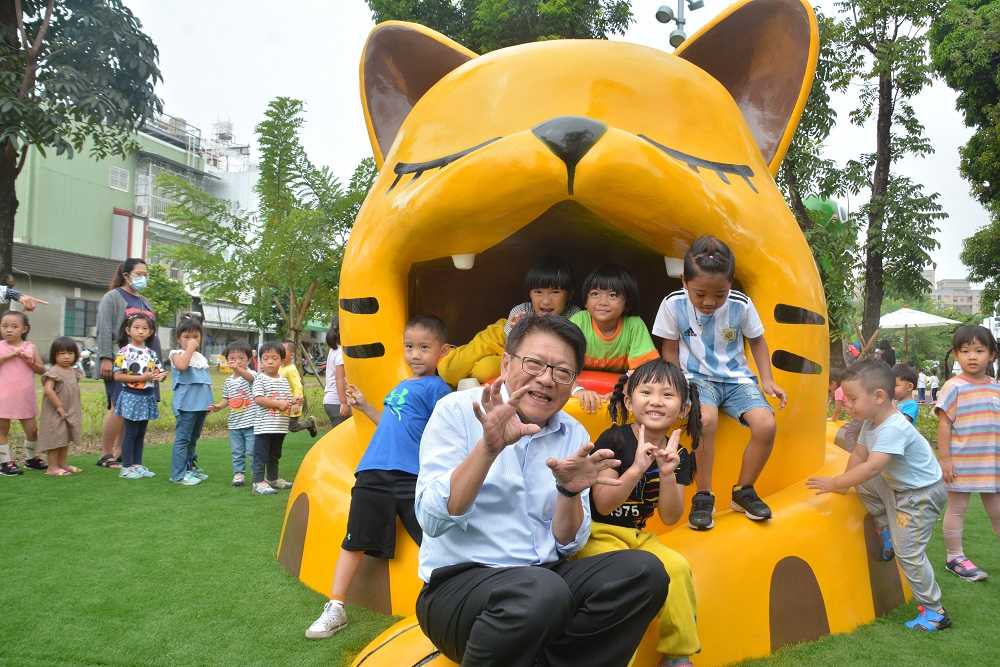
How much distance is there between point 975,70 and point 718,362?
12616 millimetres

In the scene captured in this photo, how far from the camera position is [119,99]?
6.49 m

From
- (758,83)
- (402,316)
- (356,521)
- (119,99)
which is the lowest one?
(356,521)

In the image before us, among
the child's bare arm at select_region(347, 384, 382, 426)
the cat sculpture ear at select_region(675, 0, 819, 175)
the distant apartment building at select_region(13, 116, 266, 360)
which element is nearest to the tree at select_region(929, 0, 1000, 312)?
the cat sculpture ear at select_region(675, 0, 819, 175)

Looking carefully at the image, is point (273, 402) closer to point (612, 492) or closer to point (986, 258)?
point (612, 492)

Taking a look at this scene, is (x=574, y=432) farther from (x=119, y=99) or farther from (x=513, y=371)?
(x=119, y=99)

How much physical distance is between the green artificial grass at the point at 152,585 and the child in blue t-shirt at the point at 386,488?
0.17 meters

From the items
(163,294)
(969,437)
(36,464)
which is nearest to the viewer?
(969,437)

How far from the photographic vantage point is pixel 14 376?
509 centimetres

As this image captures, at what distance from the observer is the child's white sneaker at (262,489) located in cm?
476

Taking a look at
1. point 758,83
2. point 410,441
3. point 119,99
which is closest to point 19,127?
point 119,99

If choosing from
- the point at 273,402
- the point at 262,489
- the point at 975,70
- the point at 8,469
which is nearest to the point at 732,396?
the point at 273,402

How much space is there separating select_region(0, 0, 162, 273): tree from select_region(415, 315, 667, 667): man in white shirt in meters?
5.70

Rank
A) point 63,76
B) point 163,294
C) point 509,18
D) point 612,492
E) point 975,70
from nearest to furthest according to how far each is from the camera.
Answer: point 612,492
point 63,76
point 509,18
point 975,70
point 163,294

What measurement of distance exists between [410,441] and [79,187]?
31.1m
